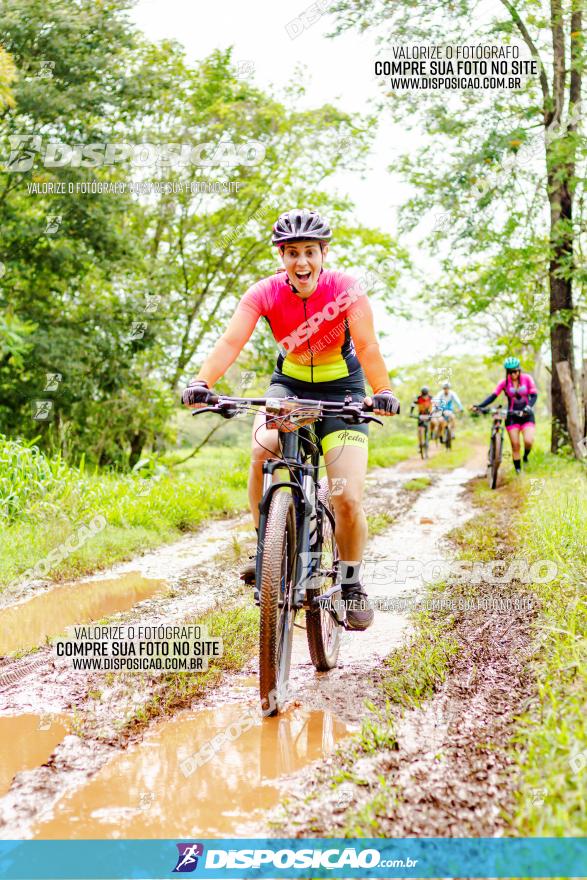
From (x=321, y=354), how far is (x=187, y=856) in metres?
2.73

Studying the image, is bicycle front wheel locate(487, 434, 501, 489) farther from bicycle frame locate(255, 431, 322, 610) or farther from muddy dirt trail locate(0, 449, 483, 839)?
bicycle frame locate(255, 431, 322, 610)

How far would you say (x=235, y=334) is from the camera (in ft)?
14.0

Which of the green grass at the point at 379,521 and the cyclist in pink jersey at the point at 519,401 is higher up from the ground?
the cyclist in pink jersey at the point at 519,401

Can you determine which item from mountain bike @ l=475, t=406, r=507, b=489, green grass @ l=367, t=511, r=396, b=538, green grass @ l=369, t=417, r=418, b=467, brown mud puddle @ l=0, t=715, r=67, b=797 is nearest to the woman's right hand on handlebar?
brown mud puddle @ l=0, t=715, r=67, b=797

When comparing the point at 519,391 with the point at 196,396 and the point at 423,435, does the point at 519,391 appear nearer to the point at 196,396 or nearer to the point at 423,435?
the point at 423,435

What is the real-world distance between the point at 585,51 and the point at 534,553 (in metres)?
9.14

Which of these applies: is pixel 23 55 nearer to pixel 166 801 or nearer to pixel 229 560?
pixel 229 560

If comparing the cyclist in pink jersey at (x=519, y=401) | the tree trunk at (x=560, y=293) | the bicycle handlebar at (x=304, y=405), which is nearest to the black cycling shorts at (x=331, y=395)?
the bicycle handlebar at (x=304, y=405)

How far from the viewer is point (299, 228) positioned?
13.5ft

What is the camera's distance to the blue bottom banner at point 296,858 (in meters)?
2.27

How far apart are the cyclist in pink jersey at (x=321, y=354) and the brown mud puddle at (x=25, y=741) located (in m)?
1.30

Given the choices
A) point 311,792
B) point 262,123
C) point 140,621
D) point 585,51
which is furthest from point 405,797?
point 262,123

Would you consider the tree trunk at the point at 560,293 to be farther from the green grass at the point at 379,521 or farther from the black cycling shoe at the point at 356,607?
the black cycling shoe at the point at 356,607

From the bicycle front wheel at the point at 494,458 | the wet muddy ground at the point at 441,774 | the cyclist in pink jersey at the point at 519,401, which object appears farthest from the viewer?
the bicycle front wheel at the point at 494,458
